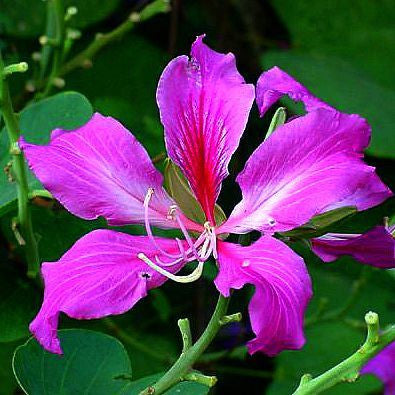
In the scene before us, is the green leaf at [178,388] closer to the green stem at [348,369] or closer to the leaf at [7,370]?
the green stem at [348,369]

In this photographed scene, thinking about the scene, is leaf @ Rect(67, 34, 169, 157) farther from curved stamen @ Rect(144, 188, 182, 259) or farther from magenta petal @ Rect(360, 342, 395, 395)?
curved stamen @ Rect(144, 188, 182, 259)

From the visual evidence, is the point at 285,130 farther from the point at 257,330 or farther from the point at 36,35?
the point at 36,35

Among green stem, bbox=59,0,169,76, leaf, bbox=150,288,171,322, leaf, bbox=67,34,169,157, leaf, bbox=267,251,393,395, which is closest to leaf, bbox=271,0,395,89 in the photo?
leaf, bbox=67,34,169,157

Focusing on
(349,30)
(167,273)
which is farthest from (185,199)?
(349,30)

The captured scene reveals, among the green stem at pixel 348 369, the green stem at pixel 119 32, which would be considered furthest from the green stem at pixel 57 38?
the green stem at pixel 348 369

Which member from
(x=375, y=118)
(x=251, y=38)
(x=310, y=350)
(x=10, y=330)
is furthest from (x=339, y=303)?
(x=10, y=330)

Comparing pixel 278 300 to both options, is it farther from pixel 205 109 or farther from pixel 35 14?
pixel 35 14
